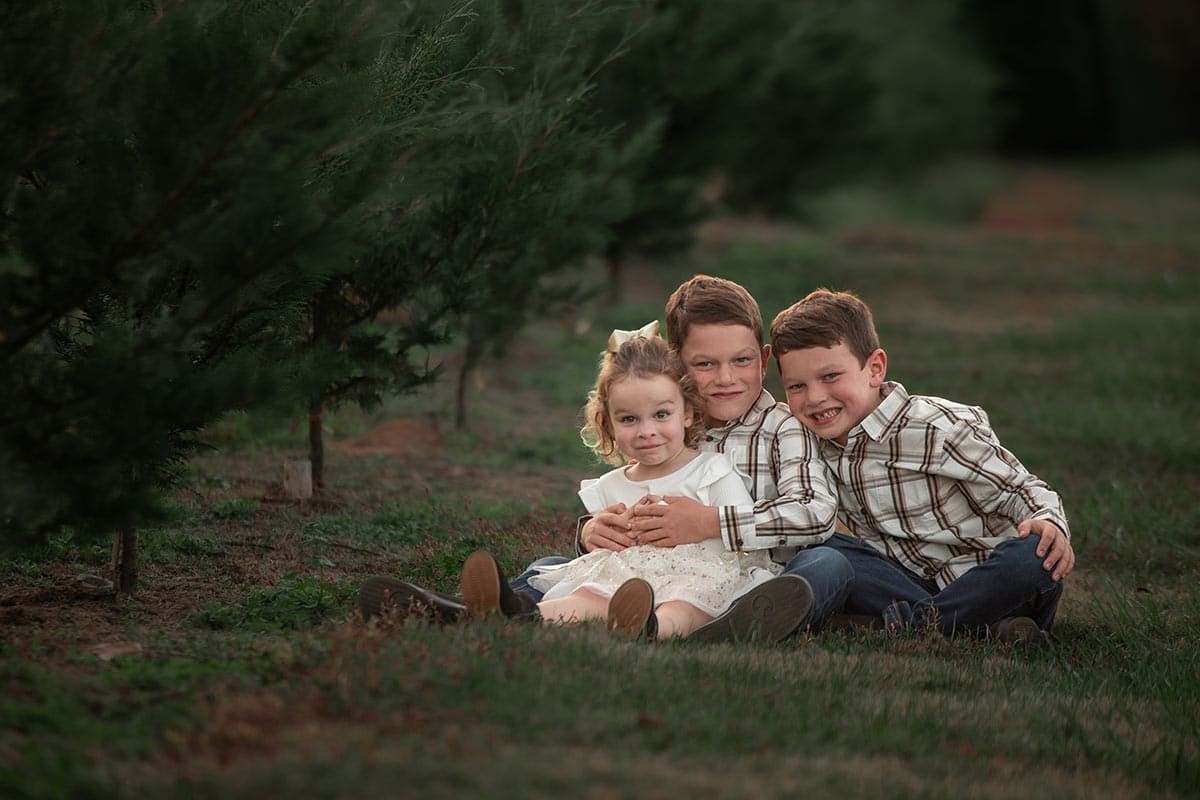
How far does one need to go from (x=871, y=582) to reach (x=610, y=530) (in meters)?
0.99

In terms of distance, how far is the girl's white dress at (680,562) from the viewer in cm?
437

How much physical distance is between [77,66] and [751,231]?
2124 cm

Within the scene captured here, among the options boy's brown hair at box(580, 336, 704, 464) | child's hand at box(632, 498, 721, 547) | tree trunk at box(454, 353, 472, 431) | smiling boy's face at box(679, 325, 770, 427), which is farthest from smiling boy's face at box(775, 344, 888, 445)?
tree trunk at box(454, 353, 472, 431)

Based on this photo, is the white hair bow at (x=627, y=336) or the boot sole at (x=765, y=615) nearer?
the boot sole at (x=765, y=615)

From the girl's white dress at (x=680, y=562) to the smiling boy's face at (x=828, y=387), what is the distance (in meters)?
0.39

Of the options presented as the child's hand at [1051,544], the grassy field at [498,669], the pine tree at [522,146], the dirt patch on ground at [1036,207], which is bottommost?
the grassy field at [498,669]

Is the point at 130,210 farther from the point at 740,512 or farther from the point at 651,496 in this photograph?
the point at 740,512

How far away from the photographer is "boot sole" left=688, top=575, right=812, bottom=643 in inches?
165

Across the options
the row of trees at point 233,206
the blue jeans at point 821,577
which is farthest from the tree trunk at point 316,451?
the blue jeans at point 821,577

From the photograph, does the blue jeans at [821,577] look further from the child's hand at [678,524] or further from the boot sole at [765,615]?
the child's hand at [678,524]

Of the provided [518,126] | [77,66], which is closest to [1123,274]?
[518,126]

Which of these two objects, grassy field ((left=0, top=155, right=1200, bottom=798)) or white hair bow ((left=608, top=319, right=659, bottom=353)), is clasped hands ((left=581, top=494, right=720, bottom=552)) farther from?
white hair bow ((left=608, top=319, right=659, bottom=353))

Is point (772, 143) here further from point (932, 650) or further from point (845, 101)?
point (932, 650)

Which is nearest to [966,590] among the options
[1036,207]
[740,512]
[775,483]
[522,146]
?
[775,483]
